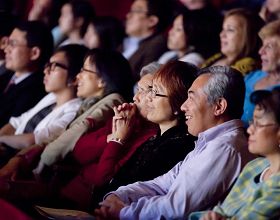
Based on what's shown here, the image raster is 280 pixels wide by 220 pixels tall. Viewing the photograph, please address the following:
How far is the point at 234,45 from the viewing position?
11.7ft

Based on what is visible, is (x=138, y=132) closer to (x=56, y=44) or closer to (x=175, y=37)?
(x=175, y=37)

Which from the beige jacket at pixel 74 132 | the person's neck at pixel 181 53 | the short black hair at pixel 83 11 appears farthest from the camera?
the short black hair at pixel 83 11

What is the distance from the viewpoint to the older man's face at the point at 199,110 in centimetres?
237

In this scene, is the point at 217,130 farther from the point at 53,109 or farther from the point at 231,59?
the point at 53,109

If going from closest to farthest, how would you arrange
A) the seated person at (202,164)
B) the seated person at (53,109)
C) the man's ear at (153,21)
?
1. the seated person at (202,164)
2. the seated person at (53,109)
3. the man's ear at (153,21)

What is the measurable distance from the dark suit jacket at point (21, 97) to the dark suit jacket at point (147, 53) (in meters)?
0.60

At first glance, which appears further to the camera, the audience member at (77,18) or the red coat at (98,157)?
the audience member at (77,18)

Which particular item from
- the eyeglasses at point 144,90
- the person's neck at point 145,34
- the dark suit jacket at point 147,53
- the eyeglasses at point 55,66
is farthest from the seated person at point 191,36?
the eyeglasses at point 144,90

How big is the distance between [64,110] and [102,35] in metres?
1.00

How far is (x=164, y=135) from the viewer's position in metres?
2.59

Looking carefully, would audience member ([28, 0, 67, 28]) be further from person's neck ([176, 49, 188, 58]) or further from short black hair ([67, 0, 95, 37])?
person's neck ([176, 49, 188, 58])

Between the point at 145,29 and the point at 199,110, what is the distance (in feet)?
7.03

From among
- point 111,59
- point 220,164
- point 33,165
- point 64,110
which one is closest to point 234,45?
point 111,59

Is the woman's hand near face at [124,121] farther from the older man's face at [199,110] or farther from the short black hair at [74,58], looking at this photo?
the short black hair at [74,58]
